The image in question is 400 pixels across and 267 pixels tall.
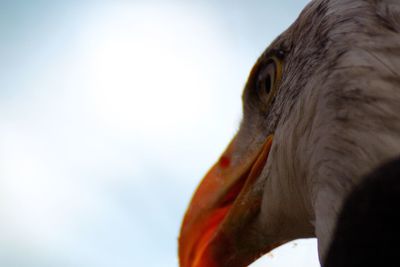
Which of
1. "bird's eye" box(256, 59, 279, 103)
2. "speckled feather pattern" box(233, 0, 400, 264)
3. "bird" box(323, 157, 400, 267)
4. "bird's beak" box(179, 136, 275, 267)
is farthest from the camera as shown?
"bird's eye" box(256, 59, 279, 103)

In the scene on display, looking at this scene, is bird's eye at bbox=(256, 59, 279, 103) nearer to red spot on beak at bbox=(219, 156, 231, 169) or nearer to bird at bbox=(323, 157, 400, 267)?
red spot on beak at bbox=(219, 156, 231, 169)

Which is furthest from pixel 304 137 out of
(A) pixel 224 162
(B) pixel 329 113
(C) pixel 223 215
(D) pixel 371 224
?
(A) pixel 224 162

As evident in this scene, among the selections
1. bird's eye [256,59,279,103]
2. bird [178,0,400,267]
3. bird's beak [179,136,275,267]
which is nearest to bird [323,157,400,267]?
bird [178,0,400,267]

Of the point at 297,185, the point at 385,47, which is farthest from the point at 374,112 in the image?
the point at 297,185

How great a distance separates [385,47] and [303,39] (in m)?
1.01

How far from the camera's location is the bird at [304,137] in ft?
6.23

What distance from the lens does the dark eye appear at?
3556 millimetres

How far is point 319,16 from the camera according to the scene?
2.88 meters

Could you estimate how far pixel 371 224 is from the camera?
1544 mm

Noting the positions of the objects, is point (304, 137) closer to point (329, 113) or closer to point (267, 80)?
point (329, 113)

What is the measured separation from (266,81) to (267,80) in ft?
0.06

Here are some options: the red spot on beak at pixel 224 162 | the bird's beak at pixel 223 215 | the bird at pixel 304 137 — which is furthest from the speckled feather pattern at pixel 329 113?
the red spot on beak at pixel 224 162

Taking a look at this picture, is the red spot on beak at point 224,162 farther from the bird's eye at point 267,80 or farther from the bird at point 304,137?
the bird's eye at point 267,80

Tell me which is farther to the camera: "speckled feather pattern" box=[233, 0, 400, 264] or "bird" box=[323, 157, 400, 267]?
"speckled feather pattern" box=[233, 0, 400, 264]
